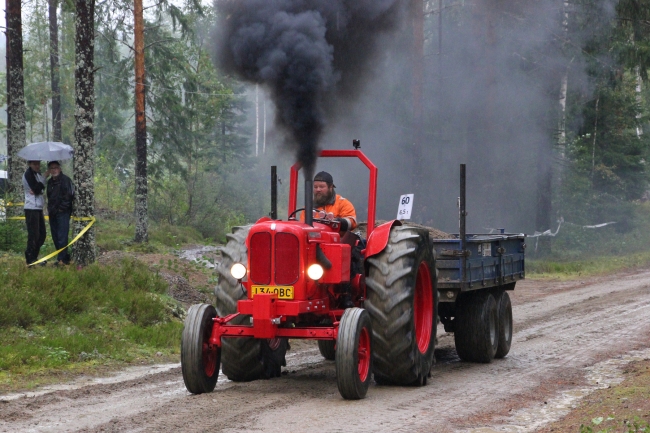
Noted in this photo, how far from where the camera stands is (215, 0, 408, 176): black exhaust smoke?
28.3 feet

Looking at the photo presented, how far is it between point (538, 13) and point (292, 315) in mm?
23648

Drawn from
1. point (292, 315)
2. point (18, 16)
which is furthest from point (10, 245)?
point (292, 315)

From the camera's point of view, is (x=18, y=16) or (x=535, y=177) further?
(x=535, y=177)

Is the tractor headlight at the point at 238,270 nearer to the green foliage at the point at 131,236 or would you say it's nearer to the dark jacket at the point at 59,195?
the dark jacket at the point at 59,195

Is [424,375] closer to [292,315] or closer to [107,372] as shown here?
[292,315]

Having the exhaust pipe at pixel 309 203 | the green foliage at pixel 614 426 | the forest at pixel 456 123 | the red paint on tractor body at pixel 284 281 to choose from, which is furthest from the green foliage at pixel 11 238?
the green foliage at pixel 614 426

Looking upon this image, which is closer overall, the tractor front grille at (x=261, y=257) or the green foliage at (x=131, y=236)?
the tractor front grille at (x=261, y=257)

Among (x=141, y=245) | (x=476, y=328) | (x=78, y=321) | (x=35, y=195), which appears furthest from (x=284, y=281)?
(x=141, y=245)

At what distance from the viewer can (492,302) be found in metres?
11.1

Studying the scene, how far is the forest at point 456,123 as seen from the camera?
26.9 m

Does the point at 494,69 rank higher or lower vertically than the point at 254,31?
higher

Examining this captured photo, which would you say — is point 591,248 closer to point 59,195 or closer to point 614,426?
point 59,195

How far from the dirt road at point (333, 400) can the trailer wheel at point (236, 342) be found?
0.18 metres

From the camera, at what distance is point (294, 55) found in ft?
28.5
